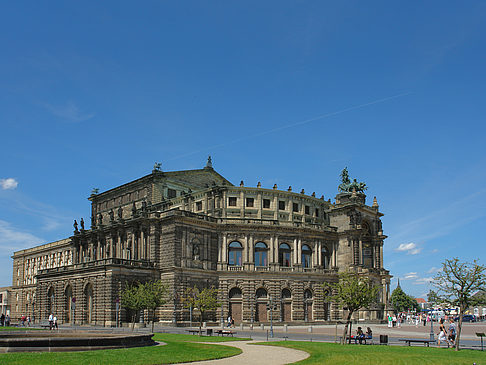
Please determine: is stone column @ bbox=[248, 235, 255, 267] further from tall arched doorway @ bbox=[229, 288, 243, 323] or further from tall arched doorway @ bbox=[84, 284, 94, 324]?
tall arched doorway @ bbox=[84, 284, 94, 324]

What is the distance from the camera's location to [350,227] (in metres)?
83.6

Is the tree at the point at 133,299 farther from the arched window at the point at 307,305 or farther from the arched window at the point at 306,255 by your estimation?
the arched window at the point at 306,255

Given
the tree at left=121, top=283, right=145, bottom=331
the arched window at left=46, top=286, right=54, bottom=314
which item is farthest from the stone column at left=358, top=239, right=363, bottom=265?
the arched window at left=46, top=286, right=54, bottom=314

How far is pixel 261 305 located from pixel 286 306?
3916mm

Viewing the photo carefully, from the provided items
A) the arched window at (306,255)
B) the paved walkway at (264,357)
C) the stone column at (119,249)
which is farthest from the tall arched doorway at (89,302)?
the paved walkway at (264,357)

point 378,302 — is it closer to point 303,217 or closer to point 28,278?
point 303,217

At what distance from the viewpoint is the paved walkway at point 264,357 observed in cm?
2543

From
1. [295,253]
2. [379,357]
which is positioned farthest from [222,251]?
[379,357]

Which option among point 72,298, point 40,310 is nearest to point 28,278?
point 40,310

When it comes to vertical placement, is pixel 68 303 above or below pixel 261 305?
above

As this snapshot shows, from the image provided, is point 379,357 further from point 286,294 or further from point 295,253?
point 295,253

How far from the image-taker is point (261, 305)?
75.4 m

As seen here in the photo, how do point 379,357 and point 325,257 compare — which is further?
point 325,257

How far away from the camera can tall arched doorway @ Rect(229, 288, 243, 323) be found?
73.7m
